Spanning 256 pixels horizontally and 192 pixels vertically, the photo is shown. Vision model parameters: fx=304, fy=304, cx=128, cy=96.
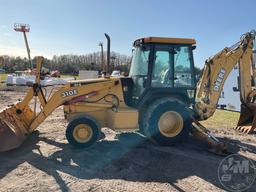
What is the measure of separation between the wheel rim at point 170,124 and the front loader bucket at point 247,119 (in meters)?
2.91

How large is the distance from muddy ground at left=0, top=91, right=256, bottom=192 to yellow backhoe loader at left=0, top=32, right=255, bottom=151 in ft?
1.31

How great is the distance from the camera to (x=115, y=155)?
635 cm

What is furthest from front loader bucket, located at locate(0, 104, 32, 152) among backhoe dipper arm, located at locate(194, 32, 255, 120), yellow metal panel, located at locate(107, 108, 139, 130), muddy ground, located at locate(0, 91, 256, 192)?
backhoe dipper arm, located at locate(194, 32, 255, 120)

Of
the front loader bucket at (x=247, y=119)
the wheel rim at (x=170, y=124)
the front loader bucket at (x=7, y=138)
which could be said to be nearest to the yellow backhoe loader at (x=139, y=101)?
the wheel rim at (x=170, y=124)

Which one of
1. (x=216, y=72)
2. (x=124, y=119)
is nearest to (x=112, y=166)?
(x=124, y=119)

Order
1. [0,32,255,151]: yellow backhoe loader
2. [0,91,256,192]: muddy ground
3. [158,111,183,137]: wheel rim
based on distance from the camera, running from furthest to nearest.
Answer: [158,111,183,137]: wheel rim < [0,32,255,151]: yellow backhoe loader < [0,91,256,192]: muddy ground

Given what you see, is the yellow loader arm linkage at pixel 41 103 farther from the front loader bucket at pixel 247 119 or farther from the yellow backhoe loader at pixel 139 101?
the front loader bucket at pixel 247 119

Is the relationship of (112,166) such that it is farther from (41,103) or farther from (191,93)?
(191,93)

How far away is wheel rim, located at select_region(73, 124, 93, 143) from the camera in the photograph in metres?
6.59

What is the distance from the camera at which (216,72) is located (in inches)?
313

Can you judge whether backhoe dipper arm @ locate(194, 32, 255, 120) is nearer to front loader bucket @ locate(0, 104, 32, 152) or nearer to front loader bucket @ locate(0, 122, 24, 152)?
front loader bucket @ locate(0, 104, 32, 152)

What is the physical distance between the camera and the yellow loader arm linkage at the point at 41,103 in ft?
21.6

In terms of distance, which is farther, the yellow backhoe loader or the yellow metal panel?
the yellow metal panel

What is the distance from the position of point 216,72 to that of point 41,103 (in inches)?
176
